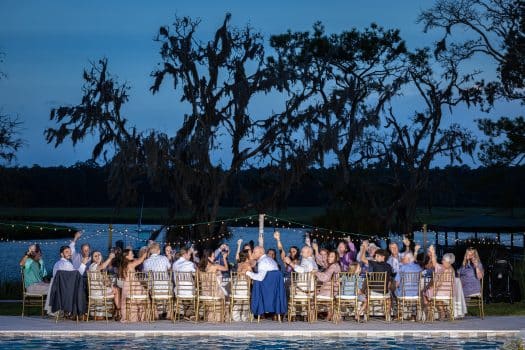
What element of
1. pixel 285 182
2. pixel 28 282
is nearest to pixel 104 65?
pixel 285 182

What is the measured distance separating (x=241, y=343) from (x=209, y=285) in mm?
2303

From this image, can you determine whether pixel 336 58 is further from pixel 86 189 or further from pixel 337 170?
pixel 86 189

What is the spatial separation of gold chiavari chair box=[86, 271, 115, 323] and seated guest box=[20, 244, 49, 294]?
1.04 meters

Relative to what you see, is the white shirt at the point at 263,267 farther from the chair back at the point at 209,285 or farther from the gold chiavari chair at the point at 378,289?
the gold chiavari chair at the point at 378,289

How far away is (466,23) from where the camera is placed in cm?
3088

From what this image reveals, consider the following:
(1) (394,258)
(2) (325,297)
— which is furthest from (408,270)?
(2) (325,297)

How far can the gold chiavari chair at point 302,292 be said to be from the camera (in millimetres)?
14484

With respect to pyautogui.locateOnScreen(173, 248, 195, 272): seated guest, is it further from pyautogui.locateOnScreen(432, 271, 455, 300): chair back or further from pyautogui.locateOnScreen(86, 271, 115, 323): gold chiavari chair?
pyautogui.locateOnScreen(432, 271, 455, 300): chair back

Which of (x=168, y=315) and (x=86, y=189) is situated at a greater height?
(x=86, y=189)

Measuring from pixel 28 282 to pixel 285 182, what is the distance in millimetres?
16031

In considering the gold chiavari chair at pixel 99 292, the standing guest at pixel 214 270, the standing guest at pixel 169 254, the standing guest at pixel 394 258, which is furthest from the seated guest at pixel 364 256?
the gold chiavari chair at pixel 99 292

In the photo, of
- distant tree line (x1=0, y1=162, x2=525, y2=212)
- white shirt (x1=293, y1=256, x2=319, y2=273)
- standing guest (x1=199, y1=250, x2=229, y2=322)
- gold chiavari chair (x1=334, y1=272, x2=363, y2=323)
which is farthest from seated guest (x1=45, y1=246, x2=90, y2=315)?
distant tree line (x1=0, y1=162, x2=525, y2=212)

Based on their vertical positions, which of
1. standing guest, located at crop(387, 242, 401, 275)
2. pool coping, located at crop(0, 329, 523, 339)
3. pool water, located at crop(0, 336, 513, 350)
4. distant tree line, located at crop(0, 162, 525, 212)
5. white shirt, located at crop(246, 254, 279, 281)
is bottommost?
pool water, located at crop(0, 336, 513, 350)

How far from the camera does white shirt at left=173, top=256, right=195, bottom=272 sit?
578 inches
